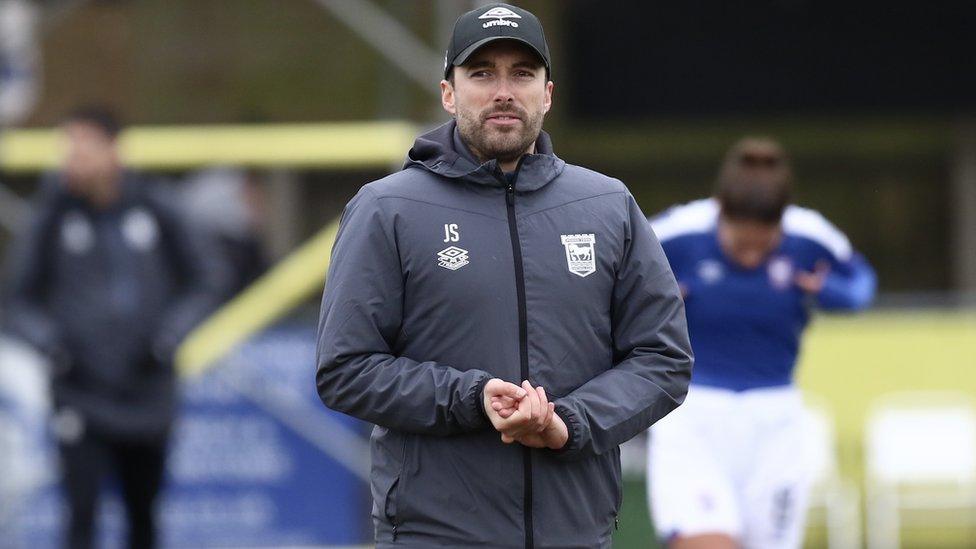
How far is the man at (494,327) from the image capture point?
3.98 m

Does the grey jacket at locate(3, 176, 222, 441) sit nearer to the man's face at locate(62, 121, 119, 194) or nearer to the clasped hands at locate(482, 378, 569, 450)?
the man's face at locate(62, 121, 119, 194)

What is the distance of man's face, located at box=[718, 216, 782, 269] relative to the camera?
668cm

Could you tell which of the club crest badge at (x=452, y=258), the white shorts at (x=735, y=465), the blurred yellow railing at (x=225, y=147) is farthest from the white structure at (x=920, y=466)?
the club crest badge at (x=452, y=258)

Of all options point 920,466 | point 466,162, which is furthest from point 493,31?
point 920,466

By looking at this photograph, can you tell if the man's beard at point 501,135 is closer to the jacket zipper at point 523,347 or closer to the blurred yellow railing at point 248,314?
the jacket zipper at point 523,347

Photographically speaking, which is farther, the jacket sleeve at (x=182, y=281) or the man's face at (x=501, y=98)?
the jacket sleeve at (x=182, y=281)

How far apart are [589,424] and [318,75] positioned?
23.6ft

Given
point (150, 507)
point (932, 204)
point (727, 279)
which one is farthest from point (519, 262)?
point (932, 204)

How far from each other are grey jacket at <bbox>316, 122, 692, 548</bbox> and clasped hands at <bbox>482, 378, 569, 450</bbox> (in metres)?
0.05

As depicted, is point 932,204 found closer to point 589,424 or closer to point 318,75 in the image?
point 318,75

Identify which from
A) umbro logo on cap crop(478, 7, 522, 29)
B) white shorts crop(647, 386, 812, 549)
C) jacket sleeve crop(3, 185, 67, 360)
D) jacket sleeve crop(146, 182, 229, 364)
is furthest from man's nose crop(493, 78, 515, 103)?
jacket sleeve crop(3, 185, 67, 360)

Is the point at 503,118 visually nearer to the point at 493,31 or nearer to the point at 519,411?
the point at 493,31

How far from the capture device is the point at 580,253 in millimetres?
4090

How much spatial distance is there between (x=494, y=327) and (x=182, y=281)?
5062 mm
